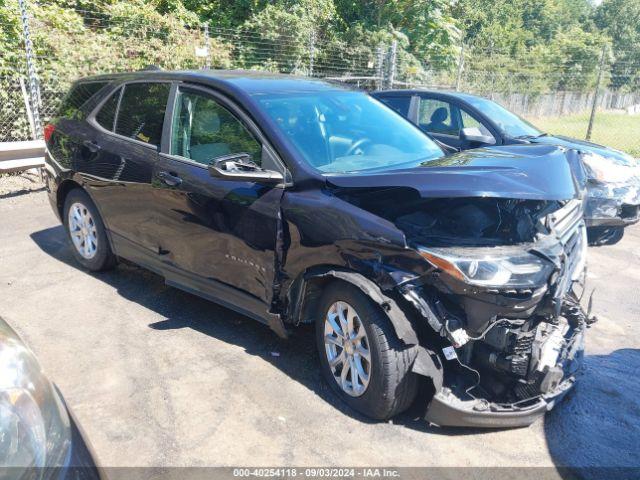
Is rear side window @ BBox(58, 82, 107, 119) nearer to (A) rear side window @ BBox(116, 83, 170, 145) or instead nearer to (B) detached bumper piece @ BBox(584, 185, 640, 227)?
(A) rear side window @ BBox(116, 83, 170, 145)

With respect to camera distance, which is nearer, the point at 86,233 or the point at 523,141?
the point at 86,233

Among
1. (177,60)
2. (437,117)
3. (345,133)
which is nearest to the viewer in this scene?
(345,133)

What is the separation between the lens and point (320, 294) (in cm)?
333

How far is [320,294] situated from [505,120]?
523cm

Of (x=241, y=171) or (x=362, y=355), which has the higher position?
(x=241, y=171)

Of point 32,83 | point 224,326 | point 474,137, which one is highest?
point 32,83

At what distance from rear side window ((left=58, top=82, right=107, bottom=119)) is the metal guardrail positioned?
9.37 feet

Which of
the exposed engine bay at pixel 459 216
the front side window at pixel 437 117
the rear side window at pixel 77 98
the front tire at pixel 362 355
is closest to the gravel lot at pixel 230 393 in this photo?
the front tire at pixel 362 355

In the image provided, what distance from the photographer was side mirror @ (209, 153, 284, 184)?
3.28 m

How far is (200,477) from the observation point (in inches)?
105

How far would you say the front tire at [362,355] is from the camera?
2.90m

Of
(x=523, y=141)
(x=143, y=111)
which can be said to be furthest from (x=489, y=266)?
(x=523, y=141)

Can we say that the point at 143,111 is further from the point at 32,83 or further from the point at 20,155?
the point at 32,83

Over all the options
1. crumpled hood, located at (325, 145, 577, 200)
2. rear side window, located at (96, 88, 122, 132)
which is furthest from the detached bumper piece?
rear side window, located at (96, 88, 122, 132)
